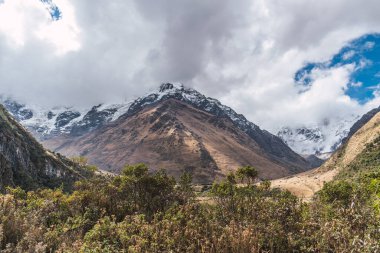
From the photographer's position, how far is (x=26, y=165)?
8269cm

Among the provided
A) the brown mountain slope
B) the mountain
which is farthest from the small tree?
the brown mountain slope

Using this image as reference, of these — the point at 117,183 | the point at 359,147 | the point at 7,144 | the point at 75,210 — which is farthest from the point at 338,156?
the point at 75,210

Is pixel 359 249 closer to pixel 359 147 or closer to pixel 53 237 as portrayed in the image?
pixel 53 237

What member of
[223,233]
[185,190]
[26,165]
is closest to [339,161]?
[26,165]

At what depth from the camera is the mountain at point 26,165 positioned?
68.9 meters

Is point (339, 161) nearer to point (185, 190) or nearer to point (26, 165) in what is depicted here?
point (26, 165)

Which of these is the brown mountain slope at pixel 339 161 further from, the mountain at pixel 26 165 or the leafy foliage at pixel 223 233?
the leafy foliage at pixel 223 233

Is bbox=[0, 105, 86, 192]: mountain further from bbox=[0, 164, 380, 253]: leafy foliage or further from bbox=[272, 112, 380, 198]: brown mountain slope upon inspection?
bbox=[272, 112, 380, 198]: brown mountain slope

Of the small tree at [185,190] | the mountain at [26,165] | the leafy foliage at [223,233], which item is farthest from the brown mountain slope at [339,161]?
the leafy foliage at [223,233]

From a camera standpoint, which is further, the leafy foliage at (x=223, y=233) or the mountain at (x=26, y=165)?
the mountain at (x=26, y=165)

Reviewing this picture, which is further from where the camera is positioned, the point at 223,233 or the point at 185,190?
the point at 185,190

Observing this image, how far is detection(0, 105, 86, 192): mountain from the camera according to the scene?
68938 mm

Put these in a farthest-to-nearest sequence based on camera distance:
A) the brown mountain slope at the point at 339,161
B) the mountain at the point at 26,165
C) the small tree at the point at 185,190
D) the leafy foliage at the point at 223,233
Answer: the brown mountain slope at the point at 339,161 < the mountain at the point at 26,165 < the small tree at the point at 185,190 < the leafy foliage at the point at 223,233

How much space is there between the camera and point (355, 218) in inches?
448
